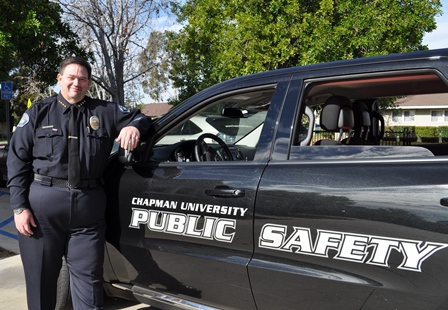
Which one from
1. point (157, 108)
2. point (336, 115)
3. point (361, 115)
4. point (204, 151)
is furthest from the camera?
point (157, 108)

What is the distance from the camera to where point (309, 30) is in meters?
14.4

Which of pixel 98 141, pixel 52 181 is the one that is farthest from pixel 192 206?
pixel 52 181

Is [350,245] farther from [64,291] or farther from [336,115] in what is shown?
[64,291]

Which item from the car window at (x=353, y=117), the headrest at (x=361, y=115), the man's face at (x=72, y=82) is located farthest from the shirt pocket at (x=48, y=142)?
the headrest at (x=361, y=115)

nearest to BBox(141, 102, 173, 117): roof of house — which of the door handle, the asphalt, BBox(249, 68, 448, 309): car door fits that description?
the asphalt

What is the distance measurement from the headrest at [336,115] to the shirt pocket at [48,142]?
4.99 ft

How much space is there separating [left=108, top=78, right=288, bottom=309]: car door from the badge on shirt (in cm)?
33

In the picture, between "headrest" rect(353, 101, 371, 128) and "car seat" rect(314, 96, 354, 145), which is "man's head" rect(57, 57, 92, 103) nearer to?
"car seat" rect(314, 96, 354, 145)

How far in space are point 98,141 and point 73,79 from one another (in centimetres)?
41

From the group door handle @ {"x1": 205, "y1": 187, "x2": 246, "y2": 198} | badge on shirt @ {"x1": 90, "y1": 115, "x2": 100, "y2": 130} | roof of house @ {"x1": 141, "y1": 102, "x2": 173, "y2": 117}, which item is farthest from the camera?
roof of house @ {"x1": 141, "y1": 102, "x2": 173, "y2": 117}

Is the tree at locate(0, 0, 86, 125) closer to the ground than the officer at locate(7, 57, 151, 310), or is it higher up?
higher up

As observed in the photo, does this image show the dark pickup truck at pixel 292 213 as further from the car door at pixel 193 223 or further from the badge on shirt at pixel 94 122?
the badge on shirt at pixel 94 122

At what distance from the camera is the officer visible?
2.66m

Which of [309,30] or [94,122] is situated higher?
[309,30]
